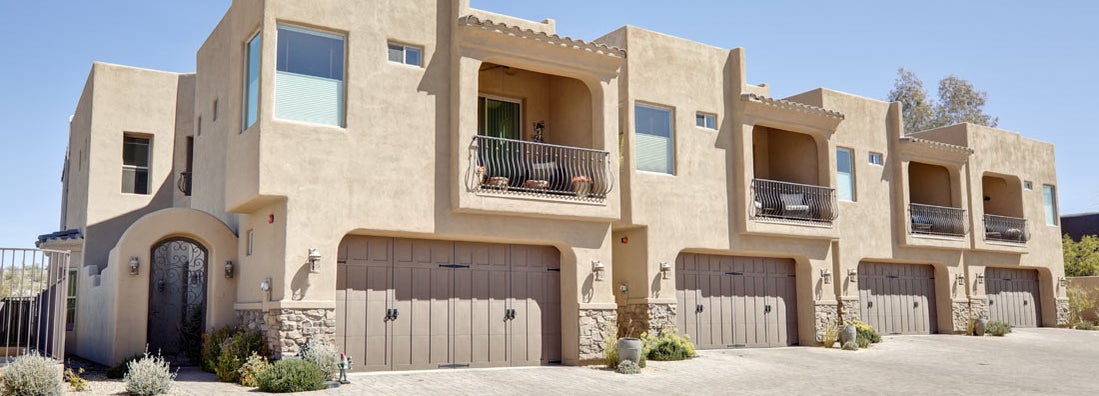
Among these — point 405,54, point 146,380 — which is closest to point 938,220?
point 405,54

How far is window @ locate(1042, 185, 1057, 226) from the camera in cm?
3225

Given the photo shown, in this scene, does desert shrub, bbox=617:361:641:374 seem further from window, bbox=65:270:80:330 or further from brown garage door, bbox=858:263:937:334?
window, bbox=65:270:80:330

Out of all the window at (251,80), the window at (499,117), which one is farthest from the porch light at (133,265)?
the window at (499,117)

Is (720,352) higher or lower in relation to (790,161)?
lower

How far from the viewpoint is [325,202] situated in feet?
49.8

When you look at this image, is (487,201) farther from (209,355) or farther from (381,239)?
(209,355)

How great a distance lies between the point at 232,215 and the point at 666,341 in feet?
30.1

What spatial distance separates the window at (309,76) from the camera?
49.9ft

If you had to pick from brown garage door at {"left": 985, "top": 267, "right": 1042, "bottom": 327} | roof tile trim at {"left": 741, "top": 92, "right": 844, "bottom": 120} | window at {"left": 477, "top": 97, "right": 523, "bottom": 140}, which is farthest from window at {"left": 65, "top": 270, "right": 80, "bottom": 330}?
brown garage door at {"left": 985, "top": 267, "right": 1042, "bottom": 327}

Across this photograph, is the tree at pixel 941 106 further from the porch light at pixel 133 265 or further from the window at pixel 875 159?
the porch light at pixel 133 265

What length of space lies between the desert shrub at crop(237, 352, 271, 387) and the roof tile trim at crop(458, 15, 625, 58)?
6.85 meters

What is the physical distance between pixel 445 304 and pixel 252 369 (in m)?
3.91

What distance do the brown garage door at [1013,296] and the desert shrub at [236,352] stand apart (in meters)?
23.8

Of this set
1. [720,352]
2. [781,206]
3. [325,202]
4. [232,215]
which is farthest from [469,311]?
[781,206]
